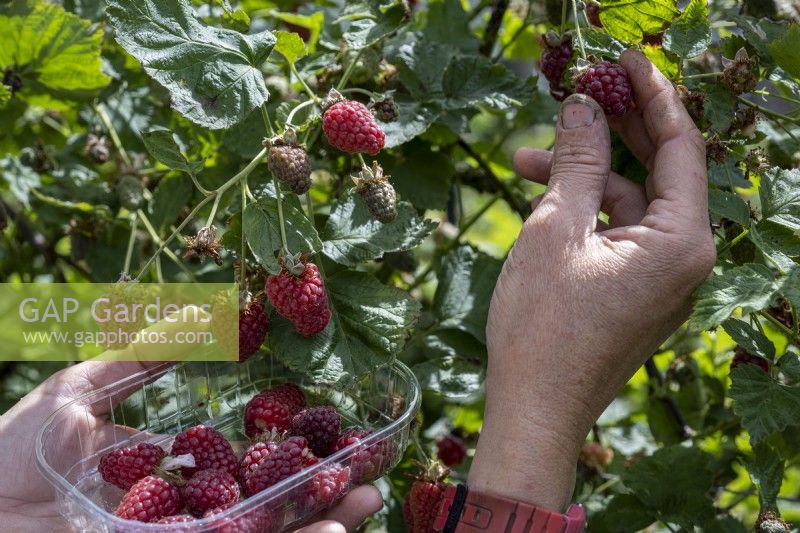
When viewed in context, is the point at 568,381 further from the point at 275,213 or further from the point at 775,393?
the point at 275,213

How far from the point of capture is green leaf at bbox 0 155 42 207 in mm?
1905

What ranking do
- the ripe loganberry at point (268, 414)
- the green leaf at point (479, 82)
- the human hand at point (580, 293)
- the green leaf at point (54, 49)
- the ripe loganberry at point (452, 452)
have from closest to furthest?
the human hand at point (580, 293)
the ripe loganberry at point (268, 414)
the green leaf at point (479, 82)
the green leaf at point (54, 49)
the ripe loganberry at point (452, 452)

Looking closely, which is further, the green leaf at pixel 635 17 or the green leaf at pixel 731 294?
the green leaf at pixel 635 17

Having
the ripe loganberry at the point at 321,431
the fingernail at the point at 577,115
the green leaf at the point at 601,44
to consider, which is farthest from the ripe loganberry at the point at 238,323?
the green leaf at the point at 601,44

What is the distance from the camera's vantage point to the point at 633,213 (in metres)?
1.48

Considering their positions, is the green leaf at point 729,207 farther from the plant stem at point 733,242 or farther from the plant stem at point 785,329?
the plant stem at point 785,329

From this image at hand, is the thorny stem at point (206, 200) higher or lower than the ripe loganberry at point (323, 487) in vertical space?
higher

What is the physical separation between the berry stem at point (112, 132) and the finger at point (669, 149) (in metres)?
1.04

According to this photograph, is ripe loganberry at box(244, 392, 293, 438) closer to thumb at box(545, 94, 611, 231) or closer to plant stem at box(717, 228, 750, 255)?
thumb at box(545, 94, 611, 231)

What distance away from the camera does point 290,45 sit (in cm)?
139

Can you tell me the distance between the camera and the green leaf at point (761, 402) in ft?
4.34

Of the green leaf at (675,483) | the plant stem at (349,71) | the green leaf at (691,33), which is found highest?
the green leaf at (691,33)

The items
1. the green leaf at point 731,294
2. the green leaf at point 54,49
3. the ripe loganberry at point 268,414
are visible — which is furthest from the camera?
the green leaf at point 54,49

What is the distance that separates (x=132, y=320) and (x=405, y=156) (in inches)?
26.7
